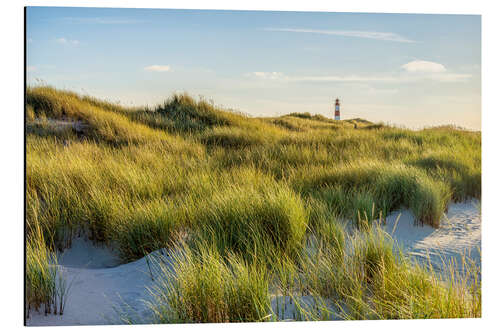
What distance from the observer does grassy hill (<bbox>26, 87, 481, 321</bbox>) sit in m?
2.28

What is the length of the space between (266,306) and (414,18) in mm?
Answer: 2447

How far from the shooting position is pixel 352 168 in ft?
12.2

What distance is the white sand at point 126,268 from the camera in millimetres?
2102

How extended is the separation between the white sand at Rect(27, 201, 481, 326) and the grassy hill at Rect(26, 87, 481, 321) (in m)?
0.10

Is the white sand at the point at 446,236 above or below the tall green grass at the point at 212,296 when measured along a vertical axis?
above

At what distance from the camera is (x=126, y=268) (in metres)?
2.42

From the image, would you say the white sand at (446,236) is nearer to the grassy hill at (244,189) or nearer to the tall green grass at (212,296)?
the grassy hill at (244,189)

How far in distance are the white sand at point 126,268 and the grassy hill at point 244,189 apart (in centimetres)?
10

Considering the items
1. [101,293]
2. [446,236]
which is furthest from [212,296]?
[446,236]

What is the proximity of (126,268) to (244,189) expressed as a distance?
3.38 feet

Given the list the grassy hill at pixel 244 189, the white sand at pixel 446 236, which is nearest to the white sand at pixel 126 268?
the white sand at pixel 446 236

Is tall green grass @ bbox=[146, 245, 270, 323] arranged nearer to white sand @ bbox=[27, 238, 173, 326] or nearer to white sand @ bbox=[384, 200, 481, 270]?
white sand @ bbox=[27, 238, 173, 326]
